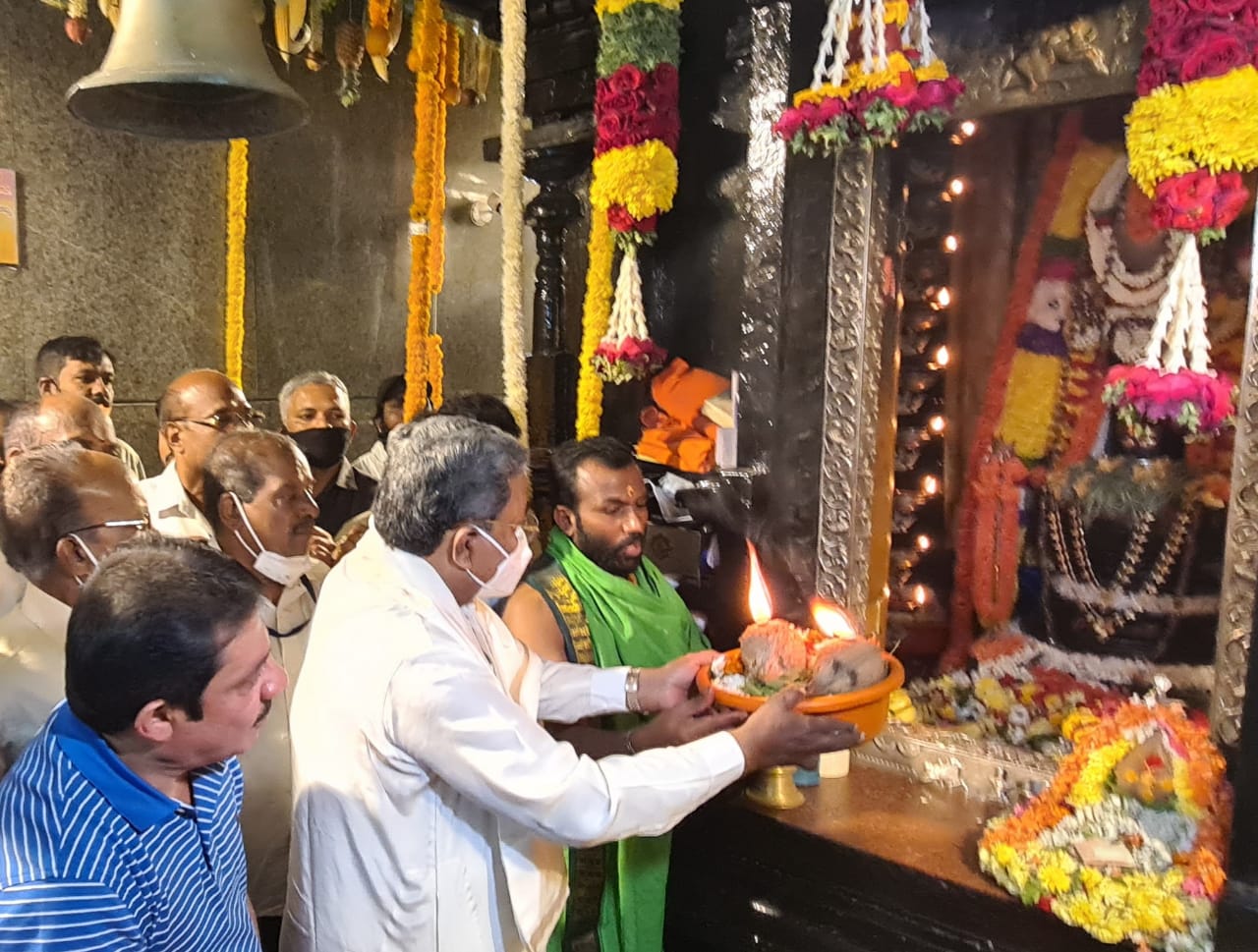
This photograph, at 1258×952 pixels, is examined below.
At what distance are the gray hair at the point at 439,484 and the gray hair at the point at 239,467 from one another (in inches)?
33.1

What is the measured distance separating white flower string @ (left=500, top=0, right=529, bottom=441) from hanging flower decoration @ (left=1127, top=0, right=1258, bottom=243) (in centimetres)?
203

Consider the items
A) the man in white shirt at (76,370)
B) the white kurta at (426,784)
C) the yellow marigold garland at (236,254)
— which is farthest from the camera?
the yellow marigold garland at (236,254)

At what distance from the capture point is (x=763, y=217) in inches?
125

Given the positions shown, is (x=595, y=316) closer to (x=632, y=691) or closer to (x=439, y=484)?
(x=632, y=691)

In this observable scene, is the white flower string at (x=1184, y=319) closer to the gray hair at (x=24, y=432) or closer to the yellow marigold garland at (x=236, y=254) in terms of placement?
the gray hair at (x=24, y=432)

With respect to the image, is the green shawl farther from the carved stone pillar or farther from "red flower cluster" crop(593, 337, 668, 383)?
the carved stone pillar

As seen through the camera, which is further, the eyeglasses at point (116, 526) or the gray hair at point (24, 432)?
the gray hair at point (24, 432)

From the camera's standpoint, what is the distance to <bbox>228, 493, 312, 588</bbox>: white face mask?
2746 mm

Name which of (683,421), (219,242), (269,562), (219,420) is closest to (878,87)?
(683,421)

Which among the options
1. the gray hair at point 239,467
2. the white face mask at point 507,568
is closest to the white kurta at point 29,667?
the gray hair at point 239,467

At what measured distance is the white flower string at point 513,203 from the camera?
135 inches

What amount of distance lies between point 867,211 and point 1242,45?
3.31 ft

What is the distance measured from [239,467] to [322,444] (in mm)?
1858

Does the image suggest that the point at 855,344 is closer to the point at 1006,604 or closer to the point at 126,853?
the point at 1006,604
